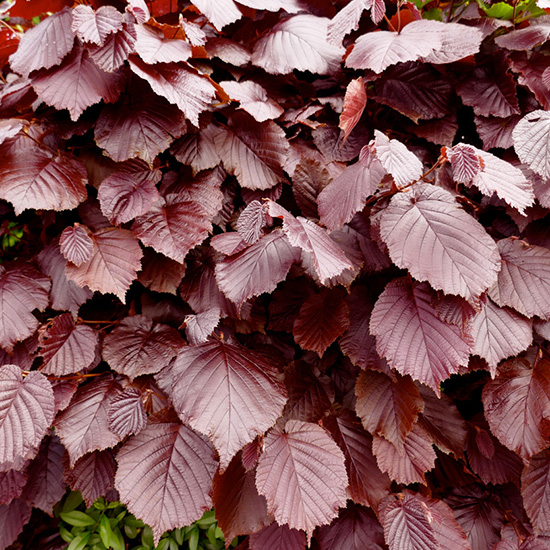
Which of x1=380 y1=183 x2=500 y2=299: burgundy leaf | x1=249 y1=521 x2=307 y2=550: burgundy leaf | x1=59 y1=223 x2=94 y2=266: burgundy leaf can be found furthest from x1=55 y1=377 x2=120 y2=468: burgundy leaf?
x1=380 y1=183 x2=500 y2=299: burgundy leaf

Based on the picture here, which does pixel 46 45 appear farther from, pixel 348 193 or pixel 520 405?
pixel 520 405

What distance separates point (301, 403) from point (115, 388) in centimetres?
54

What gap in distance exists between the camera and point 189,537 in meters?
1.66

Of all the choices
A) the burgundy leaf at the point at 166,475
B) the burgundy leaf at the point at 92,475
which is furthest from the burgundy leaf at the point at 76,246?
the burgundy leaf at the point at 92,475

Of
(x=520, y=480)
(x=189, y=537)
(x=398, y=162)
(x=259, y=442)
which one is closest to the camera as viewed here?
(x=398, y=162)

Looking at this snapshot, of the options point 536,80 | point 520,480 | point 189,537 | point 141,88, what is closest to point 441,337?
point 520,480

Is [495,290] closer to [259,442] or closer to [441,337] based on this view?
[441,337]

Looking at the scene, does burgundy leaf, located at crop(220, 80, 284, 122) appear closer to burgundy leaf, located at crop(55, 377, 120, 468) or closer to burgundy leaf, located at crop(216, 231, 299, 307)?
burgundy leaf, located at crop(216, 231, 299, 307)

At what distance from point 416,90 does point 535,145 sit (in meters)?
0.45

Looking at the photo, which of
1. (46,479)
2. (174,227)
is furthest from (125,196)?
(46,479)

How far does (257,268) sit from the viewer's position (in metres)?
1.12

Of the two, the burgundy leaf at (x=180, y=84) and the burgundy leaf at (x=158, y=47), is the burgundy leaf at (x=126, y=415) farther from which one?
the burgundy leaf at (x=158, y=47)

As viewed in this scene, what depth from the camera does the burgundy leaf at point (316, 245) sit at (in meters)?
0.93

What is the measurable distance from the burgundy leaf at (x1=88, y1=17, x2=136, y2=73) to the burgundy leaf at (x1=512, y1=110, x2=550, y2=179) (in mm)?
1018
